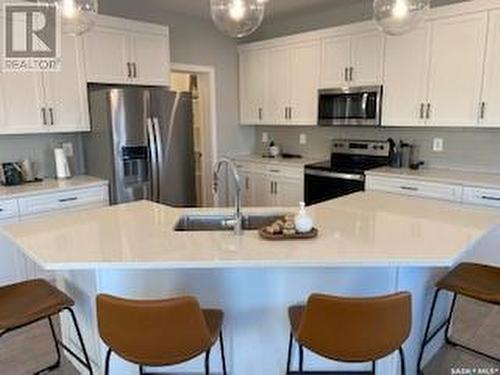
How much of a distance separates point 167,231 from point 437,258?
129 centimetres

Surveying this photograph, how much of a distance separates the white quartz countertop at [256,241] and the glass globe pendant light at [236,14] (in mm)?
1112

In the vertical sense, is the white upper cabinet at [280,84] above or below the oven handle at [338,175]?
above

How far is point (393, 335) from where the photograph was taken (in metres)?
1.49

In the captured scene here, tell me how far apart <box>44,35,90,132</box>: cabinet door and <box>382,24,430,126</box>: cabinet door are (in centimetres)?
295

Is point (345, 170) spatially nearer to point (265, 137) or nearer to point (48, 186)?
point (265, 137)

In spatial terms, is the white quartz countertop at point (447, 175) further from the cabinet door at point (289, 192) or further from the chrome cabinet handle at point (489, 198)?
the cabinet door at point (289, 192)

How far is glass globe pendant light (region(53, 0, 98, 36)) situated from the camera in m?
2.25

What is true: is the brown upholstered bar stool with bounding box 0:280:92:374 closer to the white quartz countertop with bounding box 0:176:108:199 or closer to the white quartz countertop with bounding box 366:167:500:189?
the white quartz countertop with bounding box 0:176:108:199

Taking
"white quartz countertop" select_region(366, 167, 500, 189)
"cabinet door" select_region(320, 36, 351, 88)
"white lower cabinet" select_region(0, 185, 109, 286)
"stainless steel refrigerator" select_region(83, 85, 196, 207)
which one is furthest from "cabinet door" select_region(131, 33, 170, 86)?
"white quartz countertop" select_region(366, 167, 500, 189)

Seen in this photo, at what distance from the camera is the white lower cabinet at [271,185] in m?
4.60

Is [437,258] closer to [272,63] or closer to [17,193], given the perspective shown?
[17,193]

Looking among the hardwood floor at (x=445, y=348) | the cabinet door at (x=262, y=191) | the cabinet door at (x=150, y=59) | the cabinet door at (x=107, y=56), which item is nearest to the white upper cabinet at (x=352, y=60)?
the cabinet door at (x=262, y=191)

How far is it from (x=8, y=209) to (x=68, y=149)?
3.30ft

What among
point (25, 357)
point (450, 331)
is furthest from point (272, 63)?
point (25, 357)
